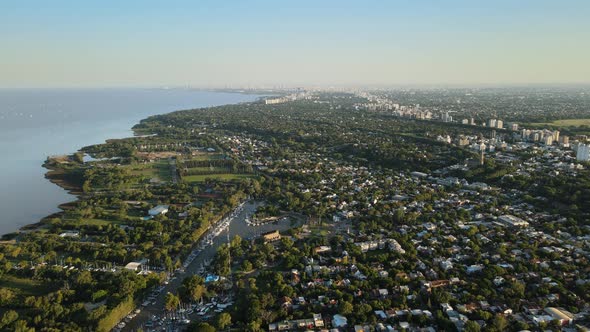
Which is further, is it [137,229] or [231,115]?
[231,115]

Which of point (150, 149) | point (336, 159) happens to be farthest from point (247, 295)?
point (150, 149)

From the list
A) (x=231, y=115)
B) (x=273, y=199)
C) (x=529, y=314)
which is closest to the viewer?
(x=529, y=314)

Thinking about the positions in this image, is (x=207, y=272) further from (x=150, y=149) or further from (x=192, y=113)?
(x=192, y=113)

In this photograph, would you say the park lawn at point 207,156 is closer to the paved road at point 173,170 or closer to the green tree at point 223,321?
the paved road at point 173,170

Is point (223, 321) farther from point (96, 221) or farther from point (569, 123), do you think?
point (569, 123)

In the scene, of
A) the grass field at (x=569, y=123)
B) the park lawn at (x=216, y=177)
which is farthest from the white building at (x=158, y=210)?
the grass field at (x=569, y=123)

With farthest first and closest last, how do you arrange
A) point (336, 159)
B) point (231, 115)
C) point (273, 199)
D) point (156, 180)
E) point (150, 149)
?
1. point (231, 115)
2. point (150, 149)
3. point (336, 159)
4. point (156, 180)
5. point (273, 199)

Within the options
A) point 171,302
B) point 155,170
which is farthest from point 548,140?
point 171,302
